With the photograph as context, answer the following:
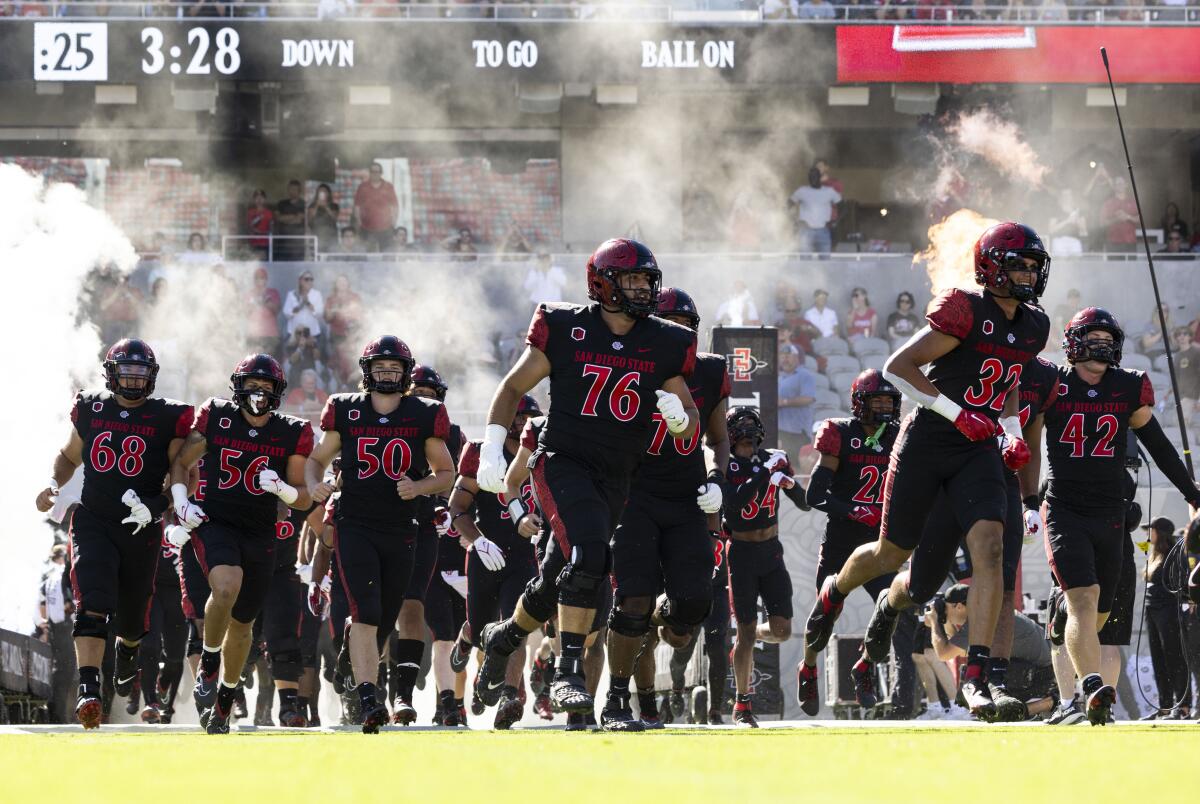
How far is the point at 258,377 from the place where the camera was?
29.8 feet

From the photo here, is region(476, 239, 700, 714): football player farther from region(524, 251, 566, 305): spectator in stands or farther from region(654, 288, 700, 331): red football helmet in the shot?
region(524, 251, 566, 305): spectator in stands

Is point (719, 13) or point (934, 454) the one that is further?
point (719, 13)

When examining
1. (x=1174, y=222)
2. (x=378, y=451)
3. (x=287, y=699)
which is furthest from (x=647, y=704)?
(x=1174, y=222)

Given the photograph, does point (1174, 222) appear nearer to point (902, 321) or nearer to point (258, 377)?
point (902, 321)

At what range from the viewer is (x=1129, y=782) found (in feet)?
12.4

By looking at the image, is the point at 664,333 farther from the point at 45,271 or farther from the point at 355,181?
the point at 355,181

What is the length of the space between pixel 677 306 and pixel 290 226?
50.7ft

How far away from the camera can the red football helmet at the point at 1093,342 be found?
8.48m

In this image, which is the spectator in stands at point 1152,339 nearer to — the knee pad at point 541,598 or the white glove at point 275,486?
the white glove at point 275,486

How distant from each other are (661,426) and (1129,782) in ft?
14.0

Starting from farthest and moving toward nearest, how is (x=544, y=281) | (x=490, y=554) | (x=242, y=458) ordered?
(x=544, y=281) < (x=490, y=554) < (x=242, y=458)

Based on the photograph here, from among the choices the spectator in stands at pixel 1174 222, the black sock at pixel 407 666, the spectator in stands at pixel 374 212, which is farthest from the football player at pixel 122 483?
the spectator in stands at pixel 1174 222

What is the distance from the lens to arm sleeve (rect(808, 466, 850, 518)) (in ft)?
32.4

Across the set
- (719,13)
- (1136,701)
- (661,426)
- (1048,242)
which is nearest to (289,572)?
(661,426)
